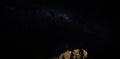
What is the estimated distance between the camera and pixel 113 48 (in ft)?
25.7

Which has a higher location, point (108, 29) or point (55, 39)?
point (108, 29)

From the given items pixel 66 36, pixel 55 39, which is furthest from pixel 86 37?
pixel 55 39

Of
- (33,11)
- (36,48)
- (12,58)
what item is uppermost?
(33,11)

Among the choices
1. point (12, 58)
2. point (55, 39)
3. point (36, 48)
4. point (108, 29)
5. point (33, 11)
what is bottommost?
point (12, 58)

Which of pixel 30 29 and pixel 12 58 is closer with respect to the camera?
pixel 12 58

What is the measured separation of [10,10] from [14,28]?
32.8 inches

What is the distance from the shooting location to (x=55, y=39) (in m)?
7.70

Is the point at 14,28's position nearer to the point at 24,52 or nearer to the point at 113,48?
the point at 24,52

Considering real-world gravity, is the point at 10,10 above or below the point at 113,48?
above

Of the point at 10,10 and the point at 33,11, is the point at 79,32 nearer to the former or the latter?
the point at 33,11

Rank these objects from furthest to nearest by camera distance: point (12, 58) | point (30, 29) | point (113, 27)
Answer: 1. point (113, 27)
2. point (30, 29)
3. point (12, 58)

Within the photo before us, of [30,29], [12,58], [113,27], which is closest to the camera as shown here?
[12,58]

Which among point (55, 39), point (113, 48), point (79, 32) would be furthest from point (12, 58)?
point (113, 48)

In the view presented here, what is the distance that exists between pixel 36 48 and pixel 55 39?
3.16 ft
